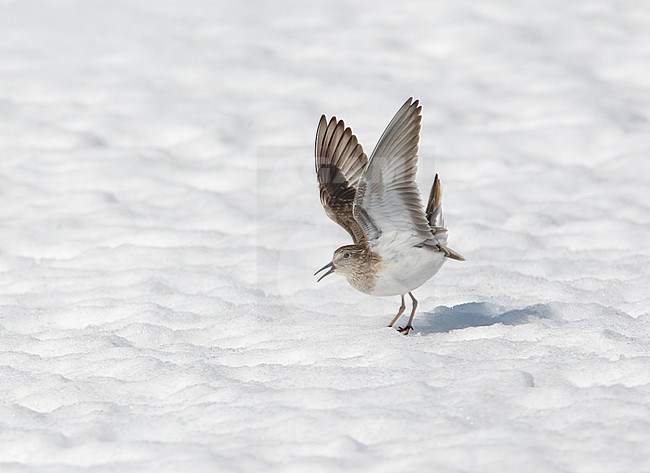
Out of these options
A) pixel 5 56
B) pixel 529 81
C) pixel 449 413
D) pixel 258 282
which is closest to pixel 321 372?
pixel 449 413

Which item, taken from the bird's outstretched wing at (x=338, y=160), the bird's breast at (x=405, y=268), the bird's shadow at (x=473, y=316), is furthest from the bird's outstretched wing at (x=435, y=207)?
the bird's shadow at (x=473, y=316)

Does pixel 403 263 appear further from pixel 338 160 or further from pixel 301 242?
pixel 301 242

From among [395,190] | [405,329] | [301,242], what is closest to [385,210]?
[395,190]

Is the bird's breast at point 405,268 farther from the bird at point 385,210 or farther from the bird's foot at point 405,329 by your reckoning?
the bird's foot at point 405,329

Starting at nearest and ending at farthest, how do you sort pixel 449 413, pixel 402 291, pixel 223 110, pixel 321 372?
pixel 449 413 → pixel 321 372 → pixel 402 291 → pixel 223 110

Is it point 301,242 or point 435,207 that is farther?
point 301,242

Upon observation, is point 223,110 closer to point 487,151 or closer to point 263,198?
point 263,198

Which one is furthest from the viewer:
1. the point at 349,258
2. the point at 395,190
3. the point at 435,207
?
the point at 435,207
